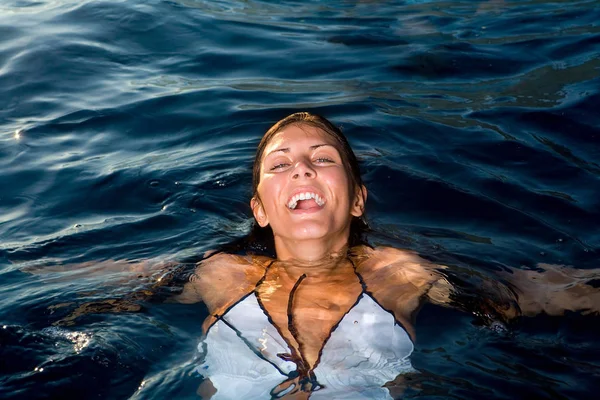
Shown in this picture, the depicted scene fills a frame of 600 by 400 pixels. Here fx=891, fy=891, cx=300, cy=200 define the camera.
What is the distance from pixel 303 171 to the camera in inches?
177

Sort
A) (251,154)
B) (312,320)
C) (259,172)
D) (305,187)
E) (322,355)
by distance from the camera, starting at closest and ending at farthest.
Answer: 1. (322,355)
2. (312,320)
3. (305,187)
4. (259,172)
5. (251,154)

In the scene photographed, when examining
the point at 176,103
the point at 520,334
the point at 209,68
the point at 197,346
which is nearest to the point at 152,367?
the point at 197,346

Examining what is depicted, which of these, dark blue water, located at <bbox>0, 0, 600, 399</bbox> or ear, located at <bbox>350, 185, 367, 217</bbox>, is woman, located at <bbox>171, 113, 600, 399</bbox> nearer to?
ear, located at <bbox>350, 185, 367, 217</bbox>

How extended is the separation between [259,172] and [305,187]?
495 millimetres

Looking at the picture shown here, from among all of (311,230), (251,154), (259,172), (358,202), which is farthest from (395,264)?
(251,154)

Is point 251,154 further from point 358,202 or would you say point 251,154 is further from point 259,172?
point 358,202

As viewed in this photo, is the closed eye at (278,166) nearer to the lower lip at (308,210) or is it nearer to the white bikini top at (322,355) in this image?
the lower lip at (308,210)

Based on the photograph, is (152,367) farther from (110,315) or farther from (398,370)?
(398,370)

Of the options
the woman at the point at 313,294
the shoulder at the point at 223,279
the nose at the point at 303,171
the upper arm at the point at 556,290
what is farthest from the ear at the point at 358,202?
the upper arm at the point at 556,290

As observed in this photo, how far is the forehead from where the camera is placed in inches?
185

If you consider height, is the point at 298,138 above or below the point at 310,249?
above

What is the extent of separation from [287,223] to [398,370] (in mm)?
959

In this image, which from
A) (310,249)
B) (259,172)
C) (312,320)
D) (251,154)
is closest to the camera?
(312,320)

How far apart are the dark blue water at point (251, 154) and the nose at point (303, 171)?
2.96ft
